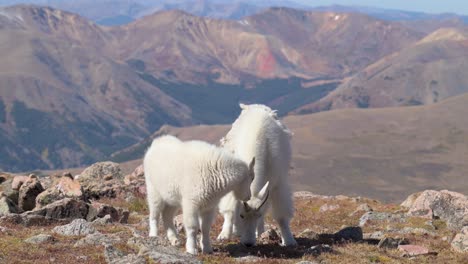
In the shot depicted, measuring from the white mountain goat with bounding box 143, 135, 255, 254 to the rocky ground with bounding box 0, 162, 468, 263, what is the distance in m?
0.75

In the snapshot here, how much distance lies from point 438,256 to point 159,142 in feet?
22.6

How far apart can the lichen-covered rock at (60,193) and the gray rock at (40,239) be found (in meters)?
7.14

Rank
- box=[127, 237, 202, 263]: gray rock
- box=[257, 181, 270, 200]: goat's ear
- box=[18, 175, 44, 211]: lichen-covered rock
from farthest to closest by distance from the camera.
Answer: box=[18, 175, 44, 211]: lichen-covered rock, box=[257, 181, 270, 200]: goat's ear, box=[127, 237, 202, 263]: gray rock

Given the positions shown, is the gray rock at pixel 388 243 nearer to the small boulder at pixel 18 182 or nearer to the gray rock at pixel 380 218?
the gray rock at pixel 380 218

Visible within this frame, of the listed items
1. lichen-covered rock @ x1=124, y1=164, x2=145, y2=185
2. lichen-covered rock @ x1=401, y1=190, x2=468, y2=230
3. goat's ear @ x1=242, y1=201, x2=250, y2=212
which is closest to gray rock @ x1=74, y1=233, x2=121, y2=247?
goat's ear @ x1=242, y1=201, x2=250, y2=212

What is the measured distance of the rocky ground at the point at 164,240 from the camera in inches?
578

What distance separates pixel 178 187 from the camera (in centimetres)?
1558

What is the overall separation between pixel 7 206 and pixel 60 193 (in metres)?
1.85

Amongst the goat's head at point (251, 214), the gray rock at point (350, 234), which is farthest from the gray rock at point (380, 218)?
the goat's head at point (251, 214)

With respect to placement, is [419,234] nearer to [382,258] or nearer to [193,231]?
[382,258]

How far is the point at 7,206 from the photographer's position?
75.1 ft

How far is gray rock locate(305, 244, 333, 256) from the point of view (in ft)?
52.7

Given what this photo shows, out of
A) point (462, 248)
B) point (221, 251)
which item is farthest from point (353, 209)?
point (221, 251)

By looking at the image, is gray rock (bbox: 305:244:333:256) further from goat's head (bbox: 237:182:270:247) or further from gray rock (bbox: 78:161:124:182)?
gray rock (bbox: 78:161:124:182)
